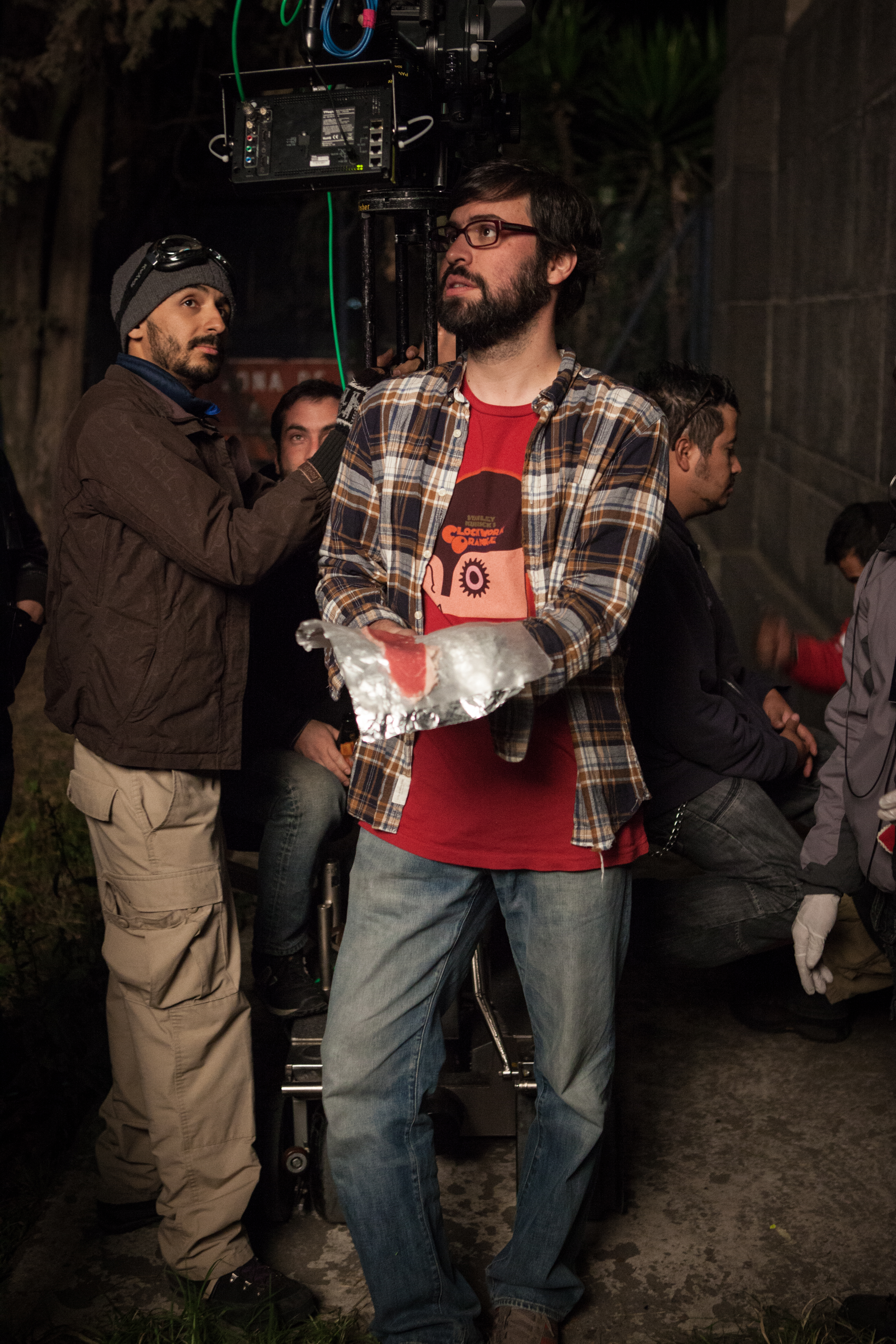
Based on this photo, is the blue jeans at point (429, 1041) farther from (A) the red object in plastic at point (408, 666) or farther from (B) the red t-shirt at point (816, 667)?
(B) the red t-shirt at point (816, 667)

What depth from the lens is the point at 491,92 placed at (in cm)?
323

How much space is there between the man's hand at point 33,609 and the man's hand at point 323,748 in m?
0.70

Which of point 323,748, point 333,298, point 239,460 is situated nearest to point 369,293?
point 333,298

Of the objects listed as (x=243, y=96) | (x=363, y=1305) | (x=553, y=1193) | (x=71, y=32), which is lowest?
(x=363, y=1305)

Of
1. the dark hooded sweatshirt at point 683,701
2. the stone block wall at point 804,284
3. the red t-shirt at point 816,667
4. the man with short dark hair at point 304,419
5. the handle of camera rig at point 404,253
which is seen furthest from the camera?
the stone block wall at point 804,284

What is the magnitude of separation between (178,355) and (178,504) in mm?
A: 420

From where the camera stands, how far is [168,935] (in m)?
2.79

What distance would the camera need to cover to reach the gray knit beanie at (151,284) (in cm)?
290

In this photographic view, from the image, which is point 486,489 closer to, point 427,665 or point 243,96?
point 427,665

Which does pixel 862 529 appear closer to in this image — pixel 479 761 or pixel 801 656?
pixel 801 656

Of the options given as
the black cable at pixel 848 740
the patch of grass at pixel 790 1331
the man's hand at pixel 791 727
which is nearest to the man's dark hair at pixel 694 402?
the man's hand at pixel 791 727

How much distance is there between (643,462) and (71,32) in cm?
626

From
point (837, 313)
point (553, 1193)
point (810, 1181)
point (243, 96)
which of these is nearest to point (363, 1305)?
point (553, 1193)

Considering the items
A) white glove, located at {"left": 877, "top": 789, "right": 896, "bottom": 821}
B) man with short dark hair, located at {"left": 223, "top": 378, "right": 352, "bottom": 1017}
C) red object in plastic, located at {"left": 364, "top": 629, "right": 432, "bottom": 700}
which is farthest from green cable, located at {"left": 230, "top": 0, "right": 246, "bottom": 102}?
white glove, located at {"left": 877, "top": 789, "right": 896, "bottom": 821}
